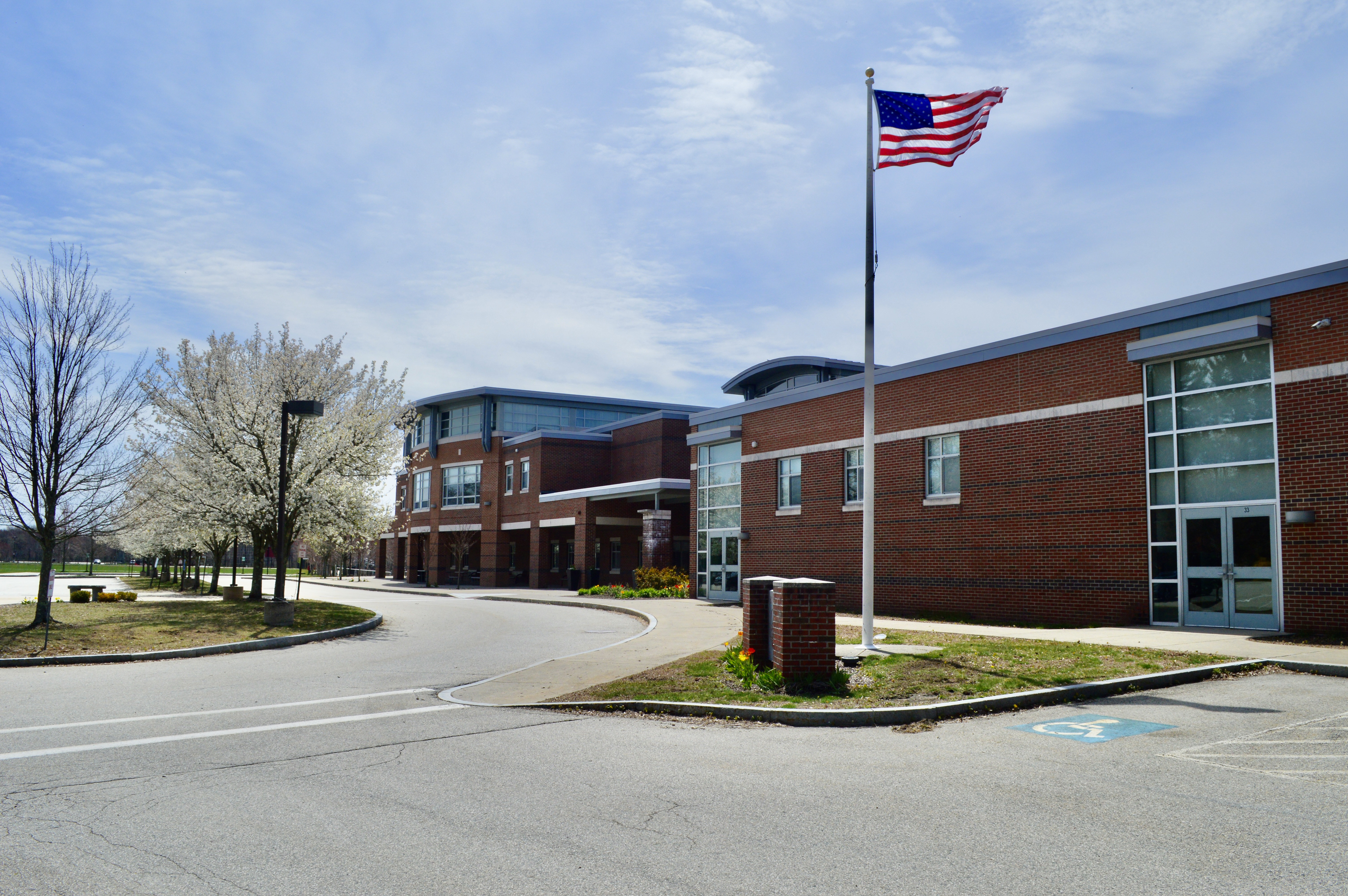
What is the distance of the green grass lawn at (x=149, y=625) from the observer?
1669 cm

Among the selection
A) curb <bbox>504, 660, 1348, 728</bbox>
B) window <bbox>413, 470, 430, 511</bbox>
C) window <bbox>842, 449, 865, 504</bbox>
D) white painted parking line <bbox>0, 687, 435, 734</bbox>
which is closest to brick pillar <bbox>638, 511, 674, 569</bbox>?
window <bbox>842, 449, 865, 504</bbox>

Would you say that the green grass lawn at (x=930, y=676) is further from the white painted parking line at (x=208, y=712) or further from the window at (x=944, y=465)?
the window at (x=944, y=465)

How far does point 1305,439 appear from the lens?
50.7ft

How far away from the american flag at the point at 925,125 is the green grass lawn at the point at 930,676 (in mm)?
7553

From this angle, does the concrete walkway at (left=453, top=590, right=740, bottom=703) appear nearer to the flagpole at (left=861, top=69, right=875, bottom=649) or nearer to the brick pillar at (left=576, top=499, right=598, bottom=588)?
the flagpole at (left=861, top=69, right=875, bottom=649)

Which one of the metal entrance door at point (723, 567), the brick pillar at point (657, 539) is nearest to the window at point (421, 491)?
the brick pillar at point (657, 539)

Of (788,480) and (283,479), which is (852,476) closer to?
(788,480)

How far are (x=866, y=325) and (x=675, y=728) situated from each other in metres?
7.31

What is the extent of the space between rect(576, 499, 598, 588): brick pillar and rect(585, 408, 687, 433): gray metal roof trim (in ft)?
21.5

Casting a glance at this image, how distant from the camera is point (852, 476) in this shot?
25234 millimetres

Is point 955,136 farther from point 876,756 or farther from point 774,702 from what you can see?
point 876,756

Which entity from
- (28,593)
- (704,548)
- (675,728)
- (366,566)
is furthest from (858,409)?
(366,566)

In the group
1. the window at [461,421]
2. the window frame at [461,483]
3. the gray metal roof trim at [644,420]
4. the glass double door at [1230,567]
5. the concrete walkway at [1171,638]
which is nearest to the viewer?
the concrete walkway at [1171,638]

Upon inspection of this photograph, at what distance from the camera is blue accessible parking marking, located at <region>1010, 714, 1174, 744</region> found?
832 centimetres
